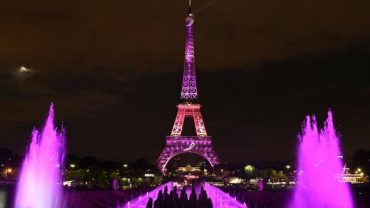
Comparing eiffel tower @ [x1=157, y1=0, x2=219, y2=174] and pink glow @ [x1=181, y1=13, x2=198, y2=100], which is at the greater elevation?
pink glow @ [x1=181, y1=13, x2=198, y2=100]

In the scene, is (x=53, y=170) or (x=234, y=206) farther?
(x=234, y=206)

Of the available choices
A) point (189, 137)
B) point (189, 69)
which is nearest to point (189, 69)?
point (189, 69)

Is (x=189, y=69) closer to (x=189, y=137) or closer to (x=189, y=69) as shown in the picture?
(x=189, y=69)

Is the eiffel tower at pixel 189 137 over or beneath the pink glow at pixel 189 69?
beneath

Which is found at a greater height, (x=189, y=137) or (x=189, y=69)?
(x=189, y=69)

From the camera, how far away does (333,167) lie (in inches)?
1259

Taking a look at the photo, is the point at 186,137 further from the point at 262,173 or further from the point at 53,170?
the point at 53,170

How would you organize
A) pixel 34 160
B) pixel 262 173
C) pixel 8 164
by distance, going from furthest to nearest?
pixel 262 173 < pixel 8 164 < pixel 34 160

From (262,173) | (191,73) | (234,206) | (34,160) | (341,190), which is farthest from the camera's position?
(191,73)

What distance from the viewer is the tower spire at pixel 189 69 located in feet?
320

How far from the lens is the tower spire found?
320ft

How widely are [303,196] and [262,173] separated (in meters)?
64.2

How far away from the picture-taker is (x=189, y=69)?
4006 inches

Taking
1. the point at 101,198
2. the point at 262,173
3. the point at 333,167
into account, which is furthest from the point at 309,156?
the point at 262,173
